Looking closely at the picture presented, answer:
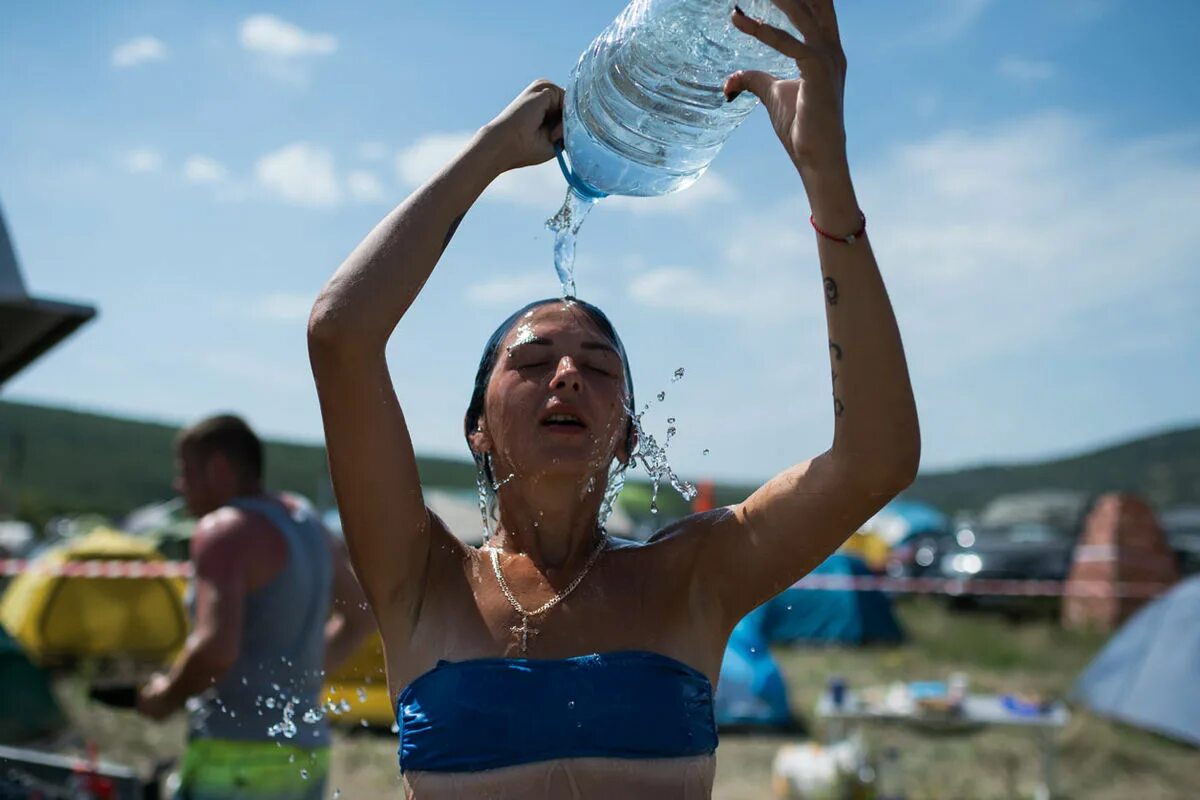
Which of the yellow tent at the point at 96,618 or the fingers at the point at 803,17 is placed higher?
the yellow tent at the point at 96,618

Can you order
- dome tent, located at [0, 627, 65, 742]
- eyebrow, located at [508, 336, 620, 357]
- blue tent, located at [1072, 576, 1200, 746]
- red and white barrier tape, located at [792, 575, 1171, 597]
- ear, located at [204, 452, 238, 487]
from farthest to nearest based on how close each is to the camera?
1. red and white barrier tape, located at [792, 575, 1171, 597]
2. blue tent, located at [1072, 576, 1200, 746]
3. dome tent, located at [0, 627, 65, 742]
4. ear, located at [204, 452, 238, 487]
5. eyebrow, located at [508, 336, 620, 357]

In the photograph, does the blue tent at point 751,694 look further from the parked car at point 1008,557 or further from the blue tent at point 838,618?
the parked car at point 1008,557

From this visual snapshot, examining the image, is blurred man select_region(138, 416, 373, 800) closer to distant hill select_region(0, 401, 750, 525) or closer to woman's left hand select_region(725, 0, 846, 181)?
woman's left hand select_region(725, 0, 846, 181)

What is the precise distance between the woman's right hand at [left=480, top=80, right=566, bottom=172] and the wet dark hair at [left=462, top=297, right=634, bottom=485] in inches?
9.9

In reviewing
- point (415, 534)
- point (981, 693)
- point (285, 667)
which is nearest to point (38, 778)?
point (285, 667)

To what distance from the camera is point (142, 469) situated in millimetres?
47031

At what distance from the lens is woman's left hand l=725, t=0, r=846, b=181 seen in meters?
1.72

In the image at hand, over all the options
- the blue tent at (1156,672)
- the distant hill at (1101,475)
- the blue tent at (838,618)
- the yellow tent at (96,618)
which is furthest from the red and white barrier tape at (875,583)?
the distant hill at (1101,475)

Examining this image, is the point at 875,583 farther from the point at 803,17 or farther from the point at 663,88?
the point at 803,17

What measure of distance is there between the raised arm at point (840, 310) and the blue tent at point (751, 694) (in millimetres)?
7764

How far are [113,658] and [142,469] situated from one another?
3775cm

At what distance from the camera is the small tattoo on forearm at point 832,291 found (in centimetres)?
177

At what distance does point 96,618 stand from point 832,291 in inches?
451

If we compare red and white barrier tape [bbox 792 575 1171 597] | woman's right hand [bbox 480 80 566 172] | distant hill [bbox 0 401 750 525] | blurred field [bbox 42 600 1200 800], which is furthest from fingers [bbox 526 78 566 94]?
distant hill [bbox 0 401 750 525]
